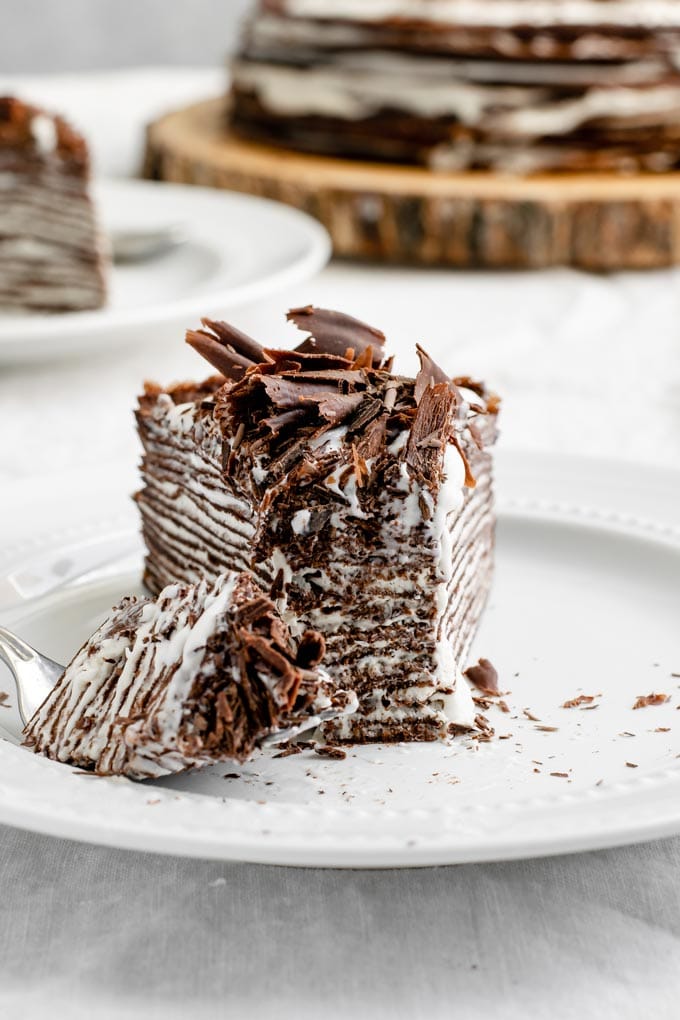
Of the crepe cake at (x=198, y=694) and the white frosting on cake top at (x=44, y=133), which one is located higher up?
the crepe cake at (x=198, y=694)

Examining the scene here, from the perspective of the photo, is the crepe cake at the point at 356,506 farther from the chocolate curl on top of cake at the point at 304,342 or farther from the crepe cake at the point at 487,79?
the crepe cake at the point at 487,79

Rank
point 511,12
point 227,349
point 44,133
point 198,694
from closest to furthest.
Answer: point 198,694 → point 227,349 → point 44,133 → point 511,12

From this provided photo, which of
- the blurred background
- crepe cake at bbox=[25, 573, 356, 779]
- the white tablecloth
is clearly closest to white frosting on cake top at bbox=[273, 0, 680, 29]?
crepe cake at bbox=[25, 573, 356, 779]

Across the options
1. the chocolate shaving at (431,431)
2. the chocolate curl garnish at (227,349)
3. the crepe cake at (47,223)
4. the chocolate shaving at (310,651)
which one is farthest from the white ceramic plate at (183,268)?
the chocolate shaving at (310,651)

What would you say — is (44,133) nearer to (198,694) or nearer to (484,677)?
(484,677)

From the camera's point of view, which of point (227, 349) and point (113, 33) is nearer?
point (227, 349)

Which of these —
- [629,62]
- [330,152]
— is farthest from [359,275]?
[629,62]

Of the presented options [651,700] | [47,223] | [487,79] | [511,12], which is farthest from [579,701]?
[511,12]
